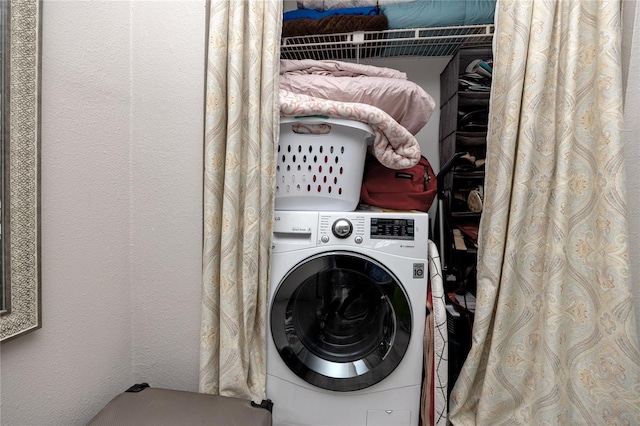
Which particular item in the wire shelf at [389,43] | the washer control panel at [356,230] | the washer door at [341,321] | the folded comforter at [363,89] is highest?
the wire shelf at [389,43]

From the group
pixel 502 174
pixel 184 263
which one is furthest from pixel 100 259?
pixel 502 174

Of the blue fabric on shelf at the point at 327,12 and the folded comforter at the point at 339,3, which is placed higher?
the folded comforter at the point at 339,3

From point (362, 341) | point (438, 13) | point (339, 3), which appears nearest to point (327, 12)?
point (339, 3)

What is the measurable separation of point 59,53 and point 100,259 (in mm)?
669

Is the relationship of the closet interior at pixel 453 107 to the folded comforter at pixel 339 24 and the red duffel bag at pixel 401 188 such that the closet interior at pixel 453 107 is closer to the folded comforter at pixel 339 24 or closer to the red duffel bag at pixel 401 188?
the folded comforter at pixel 339 24

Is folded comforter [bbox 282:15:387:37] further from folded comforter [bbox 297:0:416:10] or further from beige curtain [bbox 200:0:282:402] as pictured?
beige curtain [bbox 200:0:282:402]

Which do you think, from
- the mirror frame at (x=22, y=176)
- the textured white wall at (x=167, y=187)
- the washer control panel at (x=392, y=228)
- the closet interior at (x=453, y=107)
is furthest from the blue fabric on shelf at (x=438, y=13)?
the mirror frame at (x=22, y=176)

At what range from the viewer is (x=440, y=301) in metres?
1.17

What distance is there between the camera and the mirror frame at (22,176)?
0.76m

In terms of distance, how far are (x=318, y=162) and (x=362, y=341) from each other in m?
0.77

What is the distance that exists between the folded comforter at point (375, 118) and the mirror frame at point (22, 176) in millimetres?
726

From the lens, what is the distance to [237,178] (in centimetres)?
113

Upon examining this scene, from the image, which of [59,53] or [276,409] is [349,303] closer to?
[276,409]

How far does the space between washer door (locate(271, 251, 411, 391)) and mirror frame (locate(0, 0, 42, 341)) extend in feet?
2.43
